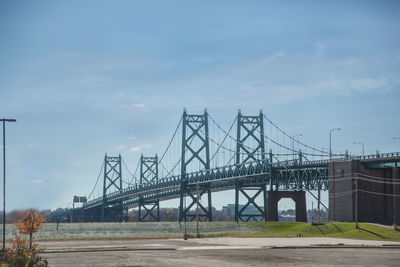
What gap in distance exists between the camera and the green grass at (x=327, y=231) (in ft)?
194

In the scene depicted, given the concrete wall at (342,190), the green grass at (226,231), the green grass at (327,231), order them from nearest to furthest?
the green grass at (327,231) < the green grass at (226,231) < the concrete wall at (342,190)

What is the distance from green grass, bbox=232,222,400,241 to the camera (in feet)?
194

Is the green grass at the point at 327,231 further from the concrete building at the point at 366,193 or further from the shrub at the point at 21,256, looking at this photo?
the shrub at the point at 21,256

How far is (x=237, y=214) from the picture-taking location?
10556 centimetres

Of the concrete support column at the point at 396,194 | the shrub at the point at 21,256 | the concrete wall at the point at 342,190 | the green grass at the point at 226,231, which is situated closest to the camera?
the shrub at the point at 21,256

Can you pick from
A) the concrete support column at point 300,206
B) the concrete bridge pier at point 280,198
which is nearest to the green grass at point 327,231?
the concrete bridge pier at point 280,198

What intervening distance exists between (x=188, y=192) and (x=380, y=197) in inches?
2070

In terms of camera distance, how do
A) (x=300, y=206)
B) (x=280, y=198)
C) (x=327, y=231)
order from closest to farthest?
(x=327, y=231) → (x=300, y=206) → (x=280, y=198)

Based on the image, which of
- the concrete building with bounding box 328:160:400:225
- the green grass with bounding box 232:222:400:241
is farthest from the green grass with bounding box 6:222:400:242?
the concrete building with bounding box 328:160:400:225

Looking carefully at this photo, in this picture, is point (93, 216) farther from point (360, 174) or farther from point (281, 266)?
point (281, 266)

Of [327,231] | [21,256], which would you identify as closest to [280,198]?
[327,231]

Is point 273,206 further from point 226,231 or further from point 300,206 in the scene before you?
point 226,231

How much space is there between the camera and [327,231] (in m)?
65.6

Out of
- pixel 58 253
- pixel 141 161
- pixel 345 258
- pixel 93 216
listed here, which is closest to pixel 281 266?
pixel 345 258
